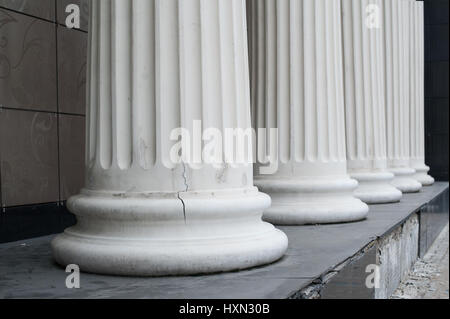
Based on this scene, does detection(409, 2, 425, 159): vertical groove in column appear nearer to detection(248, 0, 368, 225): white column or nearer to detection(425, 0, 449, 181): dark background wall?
detection(425, 0, 449, 181): dark background wall

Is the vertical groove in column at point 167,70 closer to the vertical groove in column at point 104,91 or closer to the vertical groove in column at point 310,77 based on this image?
the vertical groove in column at point 104,91

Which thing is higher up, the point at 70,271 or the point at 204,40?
the point at 204,40

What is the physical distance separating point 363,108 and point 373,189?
6.22 feet

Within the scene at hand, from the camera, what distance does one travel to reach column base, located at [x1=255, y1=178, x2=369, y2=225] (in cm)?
1228

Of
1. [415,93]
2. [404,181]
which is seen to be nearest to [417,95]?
[415,93]

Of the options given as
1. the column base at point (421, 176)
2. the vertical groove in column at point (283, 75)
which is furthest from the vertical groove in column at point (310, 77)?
the column base at point (421, 176)

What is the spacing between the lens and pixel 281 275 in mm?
7461

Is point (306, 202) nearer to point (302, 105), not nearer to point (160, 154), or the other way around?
point (302, 105)

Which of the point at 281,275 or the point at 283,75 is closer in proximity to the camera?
the point at 281,275

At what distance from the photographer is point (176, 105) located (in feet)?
25.5
